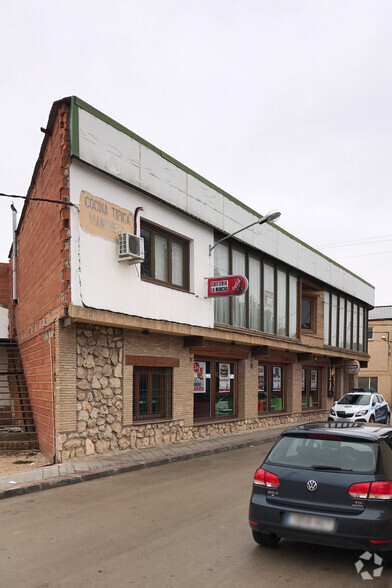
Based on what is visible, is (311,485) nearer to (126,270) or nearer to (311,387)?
(126,270)

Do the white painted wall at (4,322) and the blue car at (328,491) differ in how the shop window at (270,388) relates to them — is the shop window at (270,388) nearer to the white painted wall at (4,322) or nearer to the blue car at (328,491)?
the white painted wall at (4,322)

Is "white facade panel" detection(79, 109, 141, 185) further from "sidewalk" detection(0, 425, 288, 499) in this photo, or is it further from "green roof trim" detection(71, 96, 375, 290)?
"sidewalk" detection(0, 425, 288, 499)

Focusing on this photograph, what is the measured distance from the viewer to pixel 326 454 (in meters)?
5.60

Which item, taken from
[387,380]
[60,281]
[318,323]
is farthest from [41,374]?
[387,380]

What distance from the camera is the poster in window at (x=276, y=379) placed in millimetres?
22422

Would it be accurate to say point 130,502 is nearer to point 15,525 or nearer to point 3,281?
point 15,525

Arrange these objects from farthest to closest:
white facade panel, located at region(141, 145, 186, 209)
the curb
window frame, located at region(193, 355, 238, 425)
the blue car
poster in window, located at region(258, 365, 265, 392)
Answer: poster in window, located at region(258, 365, 265, 392) < window frame, located at region(193, 355, 238, 425) < white facade panel, located at region(141, 145, 186, 209) < the curb < the blue car

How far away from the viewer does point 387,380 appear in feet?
144

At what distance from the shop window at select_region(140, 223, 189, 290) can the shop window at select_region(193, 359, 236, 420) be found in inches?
124

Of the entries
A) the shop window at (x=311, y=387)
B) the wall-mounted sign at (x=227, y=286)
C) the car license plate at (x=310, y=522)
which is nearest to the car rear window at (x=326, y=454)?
Result: the car license plate at (x=310, y=522)

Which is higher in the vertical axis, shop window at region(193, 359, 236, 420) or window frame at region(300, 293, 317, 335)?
window frame at region(300, 293, 317, 335)

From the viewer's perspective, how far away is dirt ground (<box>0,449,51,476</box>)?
11078 mm

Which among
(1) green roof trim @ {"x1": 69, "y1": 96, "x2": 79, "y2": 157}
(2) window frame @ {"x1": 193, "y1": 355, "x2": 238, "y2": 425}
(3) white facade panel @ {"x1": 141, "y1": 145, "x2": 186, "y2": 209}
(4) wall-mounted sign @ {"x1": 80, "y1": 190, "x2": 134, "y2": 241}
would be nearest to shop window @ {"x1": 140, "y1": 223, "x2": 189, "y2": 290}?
(3) white facade panel @ {"x1": 141, "y1": 145, "x2": 186, "y2": 209}

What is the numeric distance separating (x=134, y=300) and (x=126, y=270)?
2.69 feet
